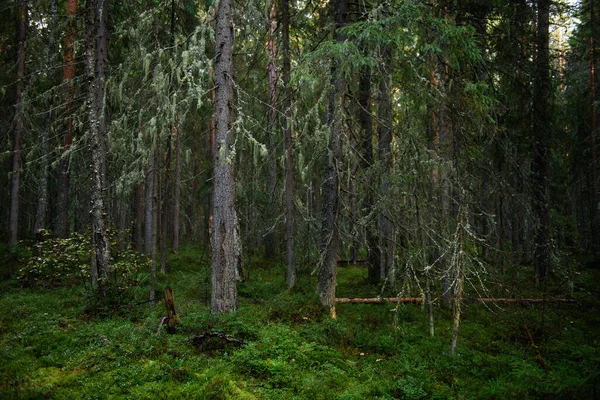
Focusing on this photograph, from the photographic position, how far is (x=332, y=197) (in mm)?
9484

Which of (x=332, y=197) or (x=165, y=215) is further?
(x=165, y=215)

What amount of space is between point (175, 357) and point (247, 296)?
213 inches

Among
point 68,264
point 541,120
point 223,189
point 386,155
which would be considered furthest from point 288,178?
point 541,120

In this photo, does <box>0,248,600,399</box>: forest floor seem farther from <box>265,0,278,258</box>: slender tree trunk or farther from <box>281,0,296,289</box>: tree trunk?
<box>265,0,278,258</box>: slender tree trunk

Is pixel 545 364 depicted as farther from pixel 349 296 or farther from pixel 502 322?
pixel 349 296

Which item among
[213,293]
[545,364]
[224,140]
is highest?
[224,140]

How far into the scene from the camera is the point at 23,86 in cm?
1656

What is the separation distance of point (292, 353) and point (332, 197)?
153 inches

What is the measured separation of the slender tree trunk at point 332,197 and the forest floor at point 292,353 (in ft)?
2.03

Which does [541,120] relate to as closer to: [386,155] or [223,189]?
[386,155]

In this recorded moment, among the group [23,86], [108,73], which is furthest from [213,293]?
[23,86]

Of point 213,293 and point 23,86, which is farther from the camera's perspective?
point 23,86

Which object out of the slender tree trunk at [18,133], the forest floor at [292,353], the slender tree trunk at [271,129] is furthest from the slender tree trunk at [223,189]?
the slender tree trunk at [18,133]

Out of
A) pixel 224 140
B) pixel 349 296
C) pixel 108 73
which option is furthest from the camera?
pixel 108 73
